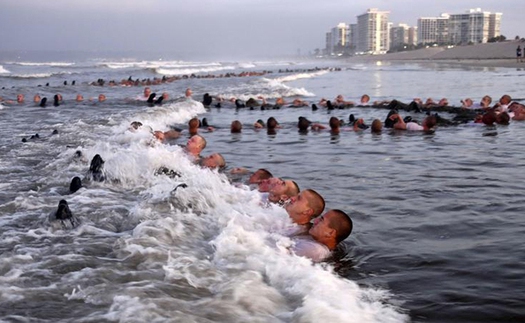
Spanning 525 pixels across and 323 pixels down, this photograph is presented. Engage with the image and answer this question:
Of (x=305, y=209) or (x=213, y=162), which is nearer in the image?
(x=305, y=209)

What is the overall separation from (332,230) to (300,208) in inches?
30.6

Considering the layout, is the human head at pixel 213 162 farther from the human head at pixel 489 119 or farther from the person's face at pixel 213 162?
the human head at pixel 489 119

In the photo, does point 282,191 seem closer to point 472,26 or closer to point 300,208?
point 300,208

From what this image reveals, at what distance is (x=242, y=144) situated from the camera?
45.4ft

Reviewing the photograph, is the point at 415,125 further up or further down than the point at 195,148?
further up

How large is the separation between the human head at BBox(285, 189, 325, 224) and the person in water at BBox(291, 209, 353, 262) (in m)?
0.55

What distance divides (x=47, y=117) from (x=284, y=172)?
42.1ft

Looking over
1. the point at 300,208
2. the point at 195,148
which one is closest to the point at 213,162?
the point at 195,148

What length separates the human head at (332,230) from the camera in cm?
594

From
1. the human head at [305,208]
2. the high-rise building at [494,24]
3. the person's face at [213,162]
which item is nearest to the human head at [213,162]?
the person's face at [213,162]

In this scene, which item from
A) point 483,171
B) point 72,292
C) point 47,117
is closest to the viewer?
point 72,292

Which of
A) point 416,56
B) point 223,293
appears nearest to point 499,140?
point 223,293

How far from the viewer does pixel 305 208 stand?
665 centimetres

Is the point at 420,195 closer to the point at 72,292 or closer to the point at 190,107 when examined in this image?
the point at 72,292
